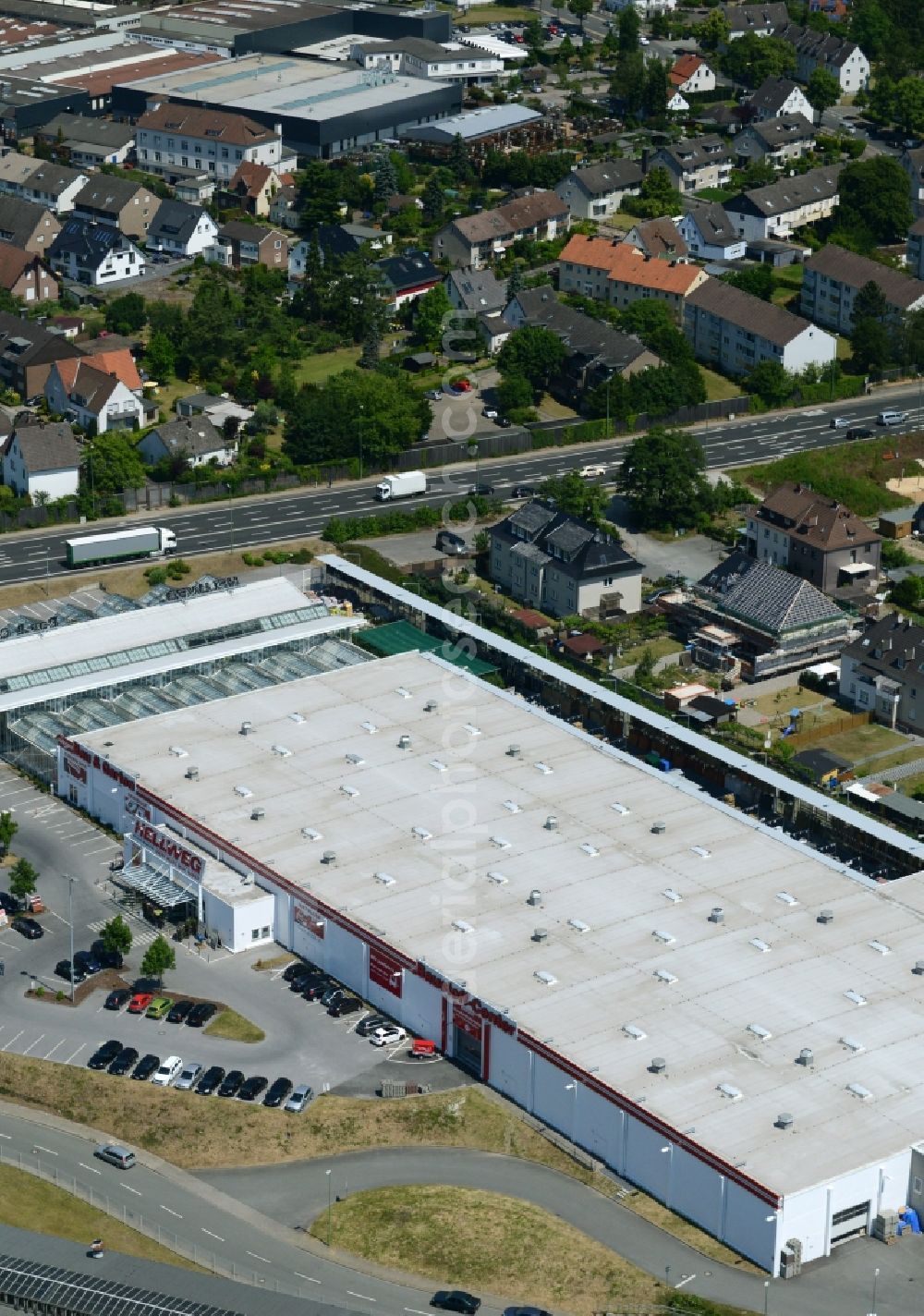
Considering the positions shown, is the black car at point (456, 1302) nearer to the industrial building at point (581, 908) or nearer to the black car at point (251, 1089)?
the industrial building at point (581, 908)

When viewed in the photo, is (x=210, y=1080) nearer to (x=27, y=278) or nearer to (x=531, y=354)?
(x=531, y=354)

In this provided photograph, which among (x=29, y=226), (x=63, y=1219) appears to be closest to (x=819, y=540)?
(x=63, y=1219)

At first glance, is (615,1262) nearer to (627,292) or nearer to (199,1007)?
(199,1007)

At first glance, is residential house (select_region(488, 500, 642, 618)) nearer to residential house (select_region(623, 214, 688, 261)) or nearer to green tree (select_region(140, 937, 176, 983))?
green tree (select_region(140, 937, 176, 983))

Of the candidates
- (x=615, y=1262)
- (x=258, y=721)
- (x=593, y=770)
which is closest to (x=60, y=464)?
(x=258, y=721)

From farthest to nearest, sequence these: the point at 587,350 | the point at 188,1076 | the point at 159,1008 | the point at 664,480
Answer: the point at 587,350, the point at 664,480, the point at 159,1008, the point at 188,1076

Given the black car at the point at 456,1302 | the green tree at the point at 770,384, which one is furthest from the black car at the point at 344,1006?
the green tree at the point at 770,384
